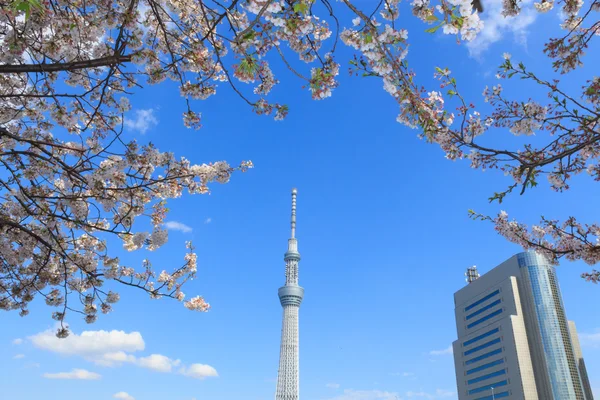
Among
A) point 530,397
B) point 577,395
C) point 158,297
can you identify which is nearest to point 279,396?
point 530,397

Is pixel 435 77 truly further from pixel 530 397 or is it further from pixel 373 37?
pixel 530 397

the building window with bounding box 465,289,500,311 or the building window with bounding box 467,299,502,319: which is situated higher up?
the building window with bounding box 465,289,500,311

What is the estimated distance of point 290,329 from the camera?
85188 mm

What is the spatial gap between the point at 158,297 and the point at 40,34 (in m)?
4.23

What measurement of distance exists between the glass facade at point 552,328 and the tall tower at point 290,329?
134ft

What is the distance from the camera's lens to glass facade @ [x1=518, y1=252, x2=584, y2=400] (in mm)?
55938

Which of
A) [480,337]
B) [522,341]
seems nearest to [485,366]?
[480,337]

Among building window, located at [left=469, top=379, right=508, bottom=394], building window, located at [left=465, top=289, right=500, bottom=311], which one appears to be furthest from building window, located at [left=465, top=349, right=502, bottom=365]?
building window, located at [left=465, top=289, right=500, bottom=311]

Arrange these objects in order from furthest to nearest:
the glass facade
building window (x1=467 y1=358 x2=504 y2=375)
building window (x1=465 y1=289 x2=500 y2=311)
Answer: building window (x1=465 y1=289 x2=500 y2=311) < building window (x1=467 y1=358 x2=504 y2=375) < the glass facade

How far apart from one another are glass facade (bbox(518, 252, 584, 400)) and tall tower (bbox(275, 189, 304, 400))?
1612 inches

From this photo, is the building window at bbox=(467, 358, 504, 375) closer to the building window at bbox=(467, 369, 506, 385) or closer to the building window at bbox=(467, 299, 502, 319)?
the building window at bbox=(467, 369, 506, 385)

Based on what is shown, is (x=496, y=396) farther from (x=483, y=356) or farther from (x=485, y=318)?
(x=485, y=318)

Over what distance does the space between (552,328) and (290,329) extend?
44.9m

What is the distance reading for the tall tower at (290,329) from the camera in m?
78.1
